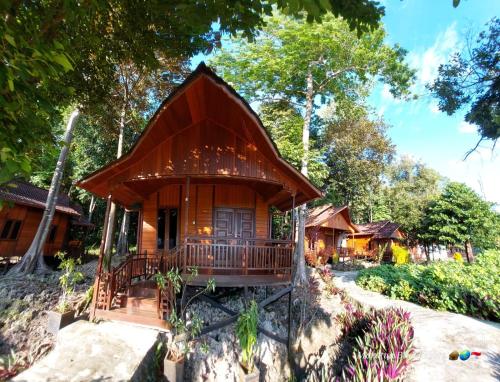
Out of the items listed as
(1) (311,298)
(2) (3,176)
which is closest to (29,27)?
(2) (3,176)

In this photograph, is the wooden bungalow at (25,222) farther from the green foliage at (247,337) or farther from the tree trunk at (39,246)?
the green foliage at (247,337)

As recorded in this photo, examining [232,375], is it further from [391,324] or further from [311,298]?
[311,298]

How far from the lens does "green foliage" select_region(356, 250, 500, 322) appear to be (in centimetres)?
999

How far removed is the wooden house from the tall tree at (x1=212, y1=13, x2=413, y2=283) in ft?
59.7

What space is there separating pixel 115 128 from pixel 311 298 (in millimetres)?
16029

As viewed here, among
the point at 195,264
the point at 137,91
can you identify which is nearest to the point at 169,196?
the point at 195,264

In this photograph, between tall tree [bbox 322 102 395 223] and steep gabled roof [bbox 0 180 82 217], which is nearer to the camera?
steep gabled roof [bbox 0 180 82 217]

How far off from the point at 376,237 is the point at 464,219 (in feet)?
30.3

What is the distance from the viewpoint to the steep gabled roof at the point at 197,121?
8.05 metres

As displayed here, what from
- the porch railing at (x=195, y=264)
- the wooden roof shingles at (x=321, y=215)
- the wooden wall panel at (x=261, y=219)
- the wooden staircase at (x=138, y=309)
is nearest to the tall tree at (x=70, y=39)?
the porch railing at (x=195, y=264)

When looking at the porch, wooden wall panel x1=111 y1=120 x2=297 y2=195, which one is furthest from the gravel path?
wooden wall panel x1=111 y1=120 x2=297 y2=195

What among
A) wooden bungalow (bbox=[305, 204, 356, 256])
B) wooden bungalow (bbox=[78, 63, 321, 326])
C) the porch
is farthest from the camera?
wooden bungalow (bbox=[305, 204, 356, 256])

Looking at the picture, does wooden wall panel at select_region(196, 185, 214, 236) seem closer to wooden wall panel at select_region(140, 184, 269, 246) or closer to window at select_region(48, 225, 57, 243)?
wooden wall panel at select_region(140, 184, 269, 246)

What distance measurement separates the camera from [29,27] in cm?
371
